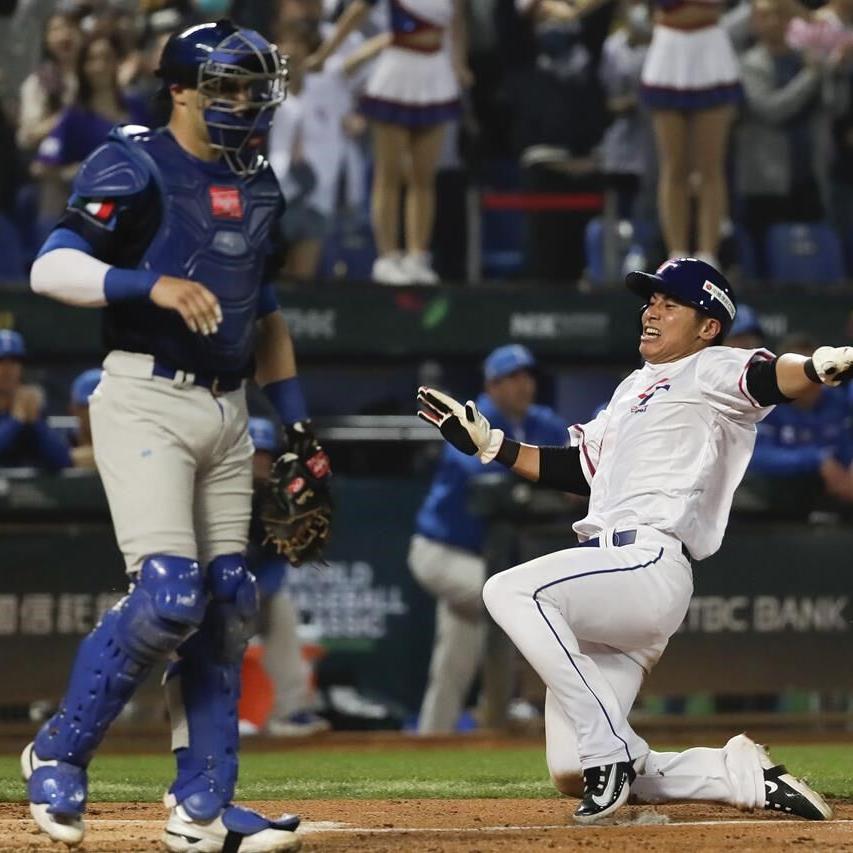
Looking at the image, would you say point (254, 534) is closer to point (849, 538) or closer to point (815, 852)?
point (849, 538)

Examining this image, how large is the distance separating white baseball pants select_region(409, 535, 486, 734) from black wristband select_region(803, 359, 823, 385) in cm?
462

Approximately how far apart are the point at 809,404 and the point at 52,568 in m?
3.80

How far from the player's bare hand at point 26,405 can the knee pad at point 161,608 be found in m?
4.71

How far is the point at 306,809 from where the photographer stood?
566cm

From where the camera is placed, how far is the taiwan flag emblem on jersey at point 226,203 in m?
4.58

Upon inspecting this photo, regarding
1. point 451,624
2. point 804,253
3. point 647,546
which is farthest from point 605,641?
point 804,253

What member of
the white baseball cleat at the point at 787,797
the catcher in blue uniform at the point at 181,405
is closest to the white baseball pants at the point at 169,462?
the catcher in blue uniform at the point at 181,405

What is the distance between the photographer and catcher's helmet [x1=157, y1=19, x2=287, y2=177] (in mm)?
4590

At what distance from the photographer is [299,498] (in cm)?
482

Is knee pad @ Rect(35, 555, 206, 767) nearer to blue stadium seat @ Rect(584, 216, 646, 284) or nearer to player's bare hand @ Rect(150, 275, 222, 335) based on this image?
player's bare hand @ Rect(150, 275, 222, 335)

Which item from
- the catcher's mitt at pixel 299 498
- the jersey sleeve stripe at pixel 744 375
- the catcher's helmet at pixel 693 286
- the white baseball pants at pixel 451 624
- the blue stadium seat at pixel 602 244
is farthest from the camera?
the blue stadium seat at pixel 602 244

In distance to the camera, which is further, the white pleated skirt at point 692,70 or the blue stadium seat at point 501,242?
the blue stadium seat at point 501,242

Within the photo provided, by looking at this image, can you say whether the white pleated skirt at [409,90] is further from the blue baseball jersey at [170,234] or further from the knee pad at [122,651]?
the knee pad at [122,651]

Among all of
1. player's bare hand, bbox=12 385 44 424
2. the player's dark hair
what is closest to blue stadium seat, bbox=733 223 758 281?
the player's dark hair
